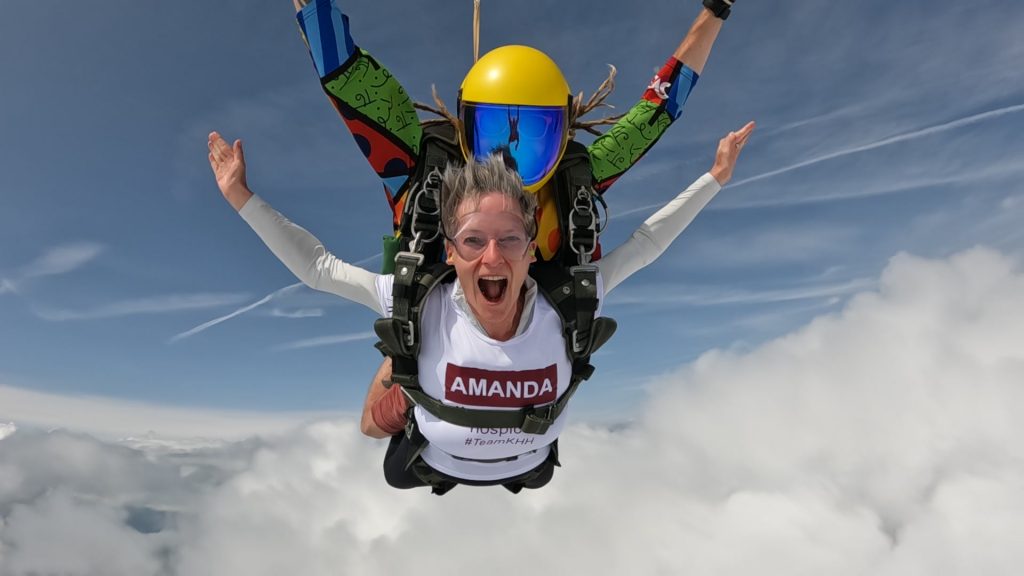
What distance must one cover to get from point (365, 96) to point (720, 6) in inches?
105

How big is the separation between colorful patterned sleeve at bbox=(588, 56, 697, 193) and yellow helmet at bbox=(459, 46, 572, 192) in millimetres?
904

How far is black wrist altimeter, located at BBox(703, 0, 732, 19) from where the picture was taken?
4.20 metres

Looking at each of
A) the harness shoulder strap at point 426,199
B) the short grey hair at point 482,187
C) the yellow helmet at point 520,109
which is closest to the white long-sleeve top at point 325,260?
the harness shoulder strap at point 426,199

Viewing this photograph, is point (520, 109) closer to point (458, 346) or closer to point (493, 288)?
point (493, 288)

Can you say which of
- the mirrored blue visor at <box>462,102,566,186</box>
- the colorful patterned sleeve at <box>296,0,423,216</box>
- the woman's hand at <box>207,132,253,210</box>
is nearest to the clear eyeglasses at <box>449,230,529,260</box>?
the mirrored blue visor at <box>462,102,566,186</box>

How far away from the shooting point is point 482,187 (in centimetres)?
318

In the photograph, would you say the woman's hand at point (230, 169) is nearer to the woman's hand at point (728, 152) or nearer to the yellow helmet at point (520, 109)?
the yellow helmet at point (520, 109)

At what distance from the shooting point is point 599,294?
364 cm

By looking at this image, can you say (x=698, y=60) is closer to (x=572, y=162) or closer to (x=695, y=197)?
(x=695, y=197)

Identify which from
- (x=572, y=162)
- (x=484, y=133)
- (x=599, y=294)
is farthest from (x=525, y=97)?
(x=599, y=294)

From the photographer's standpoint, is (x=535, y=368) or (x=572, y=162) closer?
(x=535, y=368)

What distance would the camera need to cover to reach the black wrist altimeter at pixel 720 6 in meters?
4.20

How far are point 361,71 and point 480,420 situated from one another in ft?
7.09

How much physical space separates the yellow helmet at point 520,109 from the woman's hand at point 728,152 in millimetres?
1503
